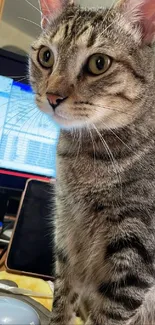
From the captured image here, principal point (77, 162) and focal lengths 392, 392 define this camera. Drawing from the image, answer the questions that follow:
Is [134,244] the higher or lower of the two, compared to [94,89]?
lower

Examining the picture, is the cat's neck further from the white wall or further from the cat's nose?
the white wall

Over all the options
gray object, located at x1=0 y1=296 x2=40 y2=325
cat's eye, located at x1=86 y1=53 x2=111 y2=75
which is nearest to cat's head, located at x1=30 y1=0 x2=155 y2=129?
cat's eye, located at x1=86 y1=53 x2=111 y2=75

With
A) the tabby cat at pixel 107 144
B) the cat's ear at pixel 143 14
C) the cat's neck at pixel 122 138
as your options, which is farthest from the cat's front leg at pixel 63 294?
the cat's ear at pixel 143 14

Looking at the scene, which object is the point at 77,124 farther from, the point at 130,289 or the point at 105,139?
the point at 130,289

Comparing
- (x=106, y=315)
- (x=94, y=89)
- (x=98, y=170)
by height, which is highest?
(x=94, y=89)

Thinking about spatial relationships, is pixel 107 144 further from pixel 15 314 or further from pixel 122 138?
pixel 15 314

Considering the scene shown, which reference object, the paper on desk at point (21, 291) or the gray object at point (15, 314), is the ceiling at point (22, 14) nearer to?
the paper on desk at point (21, 291)

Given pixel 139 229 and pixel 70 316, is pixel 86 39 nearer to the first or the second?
pixel 139 229

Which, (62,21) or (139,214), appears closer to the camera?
(139,214)

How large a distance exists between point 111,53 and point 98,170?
0.76 feet

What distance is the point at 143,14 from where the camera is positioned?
0.78 meters

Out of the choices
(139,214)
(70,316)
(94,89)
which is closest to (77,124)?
(94,89)

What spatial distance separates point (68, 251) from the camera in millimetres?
917

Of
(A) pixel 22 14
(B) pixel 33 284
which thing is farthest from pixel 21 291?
(A) pixel 22 14
